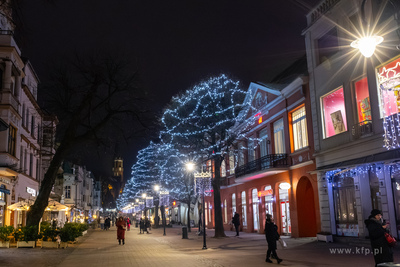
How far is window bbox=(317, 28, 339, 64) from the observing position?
2312 centimetres

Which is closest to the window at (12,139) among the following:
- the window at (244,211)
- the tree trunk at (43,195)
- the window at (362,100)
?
the tree trunk at (43,195)

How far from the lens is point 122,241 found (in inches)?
1075

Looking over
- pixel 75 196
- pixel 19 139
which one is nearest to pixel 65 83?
pixel 19 139

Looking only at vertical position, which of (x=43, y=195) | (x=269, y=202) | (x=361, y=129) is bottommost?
(x=269, y=202)

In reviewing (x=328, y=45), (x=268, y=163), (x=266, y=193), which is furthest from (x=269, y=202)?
(x=328, y=45)

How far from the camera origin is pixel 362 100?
20.6 metres

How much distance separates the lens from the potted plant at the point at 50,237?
2276cm

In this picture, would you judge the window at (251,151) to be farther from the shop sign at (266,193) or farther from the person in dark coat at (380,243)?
the person in dark coat at (380,243)

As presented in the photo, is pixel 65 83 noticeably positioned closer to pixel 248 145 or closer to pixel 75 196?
pixel 248 145

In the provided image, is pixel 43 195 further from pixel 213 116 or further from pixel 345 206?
pixel 345 206

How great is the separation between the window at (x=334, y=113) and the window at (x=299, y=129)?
270 centimetres

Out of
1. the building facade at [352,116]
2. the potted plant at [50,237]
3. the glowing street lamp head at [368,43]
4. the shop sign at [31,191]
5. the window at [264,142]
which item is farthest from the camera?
the shop sign at [31,191]

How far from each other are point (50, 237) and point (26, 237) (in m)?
1.22

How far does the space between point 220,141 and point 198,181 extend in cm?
322
